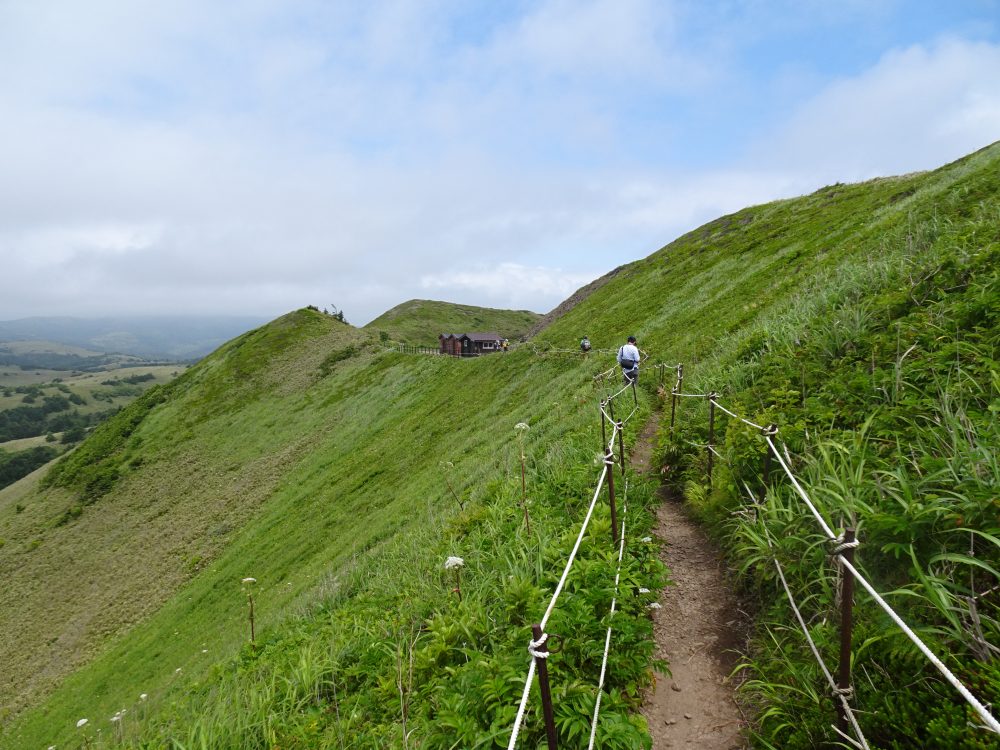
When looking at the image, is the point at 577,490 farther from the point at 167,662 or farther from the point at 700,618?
the point at 167,662

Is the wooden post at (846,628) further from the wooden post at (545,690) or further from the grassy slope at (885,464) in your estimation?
the wooden post at (545,690)

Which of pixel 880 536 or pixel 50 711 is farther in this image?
pixel 50 711

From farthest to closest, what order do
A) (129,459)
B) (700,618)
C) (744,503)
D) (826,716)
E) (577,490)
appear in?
(129,459)
(577,490)
(744,503)
(700,618)
(826,716)

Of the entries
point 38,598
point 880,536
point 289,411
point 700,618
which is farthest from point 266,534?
point 880,536

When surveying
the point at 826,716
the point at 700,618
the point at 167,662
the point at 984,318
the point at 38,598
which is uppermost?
the point at 984,318

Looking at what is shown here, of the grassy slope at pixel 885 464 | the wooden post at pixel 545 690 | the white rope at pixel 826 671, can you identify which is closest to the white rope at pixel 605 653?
the wooden post at pixel 545 690

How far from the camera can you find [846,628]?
2.98 meters

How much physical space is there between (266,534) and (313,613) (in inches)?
785

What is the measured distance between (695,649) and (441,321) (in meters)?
109

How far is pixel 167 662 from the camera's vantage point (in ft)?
59.3

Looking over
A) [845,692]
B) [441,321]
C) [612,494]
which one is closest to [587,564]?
[612,494]

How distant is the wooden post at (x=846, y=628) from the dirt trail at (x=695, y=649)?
0.89 meters

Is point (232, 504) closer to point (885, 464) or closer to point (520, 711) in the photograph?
point (520, 711)

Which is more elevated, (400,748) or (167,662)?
(400,748)
